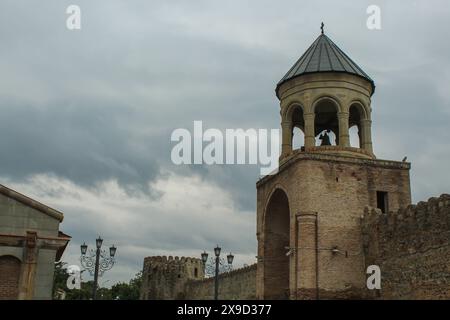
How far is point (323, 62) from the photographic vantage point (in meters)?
24.4

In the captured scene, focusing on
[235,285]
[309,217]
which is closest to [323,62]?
[309,217]

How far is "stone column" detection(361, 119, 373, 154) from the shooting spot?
23.8 metres

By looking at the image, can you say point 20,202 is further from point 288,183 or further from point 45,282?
point 288,183

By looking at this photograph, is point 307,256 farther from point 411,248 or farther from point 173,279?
point 173,279

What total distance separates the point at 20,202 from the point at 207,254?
9.06m

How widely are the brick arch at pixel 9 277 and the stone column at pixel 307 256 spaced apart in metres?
9.80

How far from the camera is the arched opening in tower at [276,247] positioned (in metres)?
24.5

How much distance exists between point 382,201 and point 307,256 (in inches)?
154

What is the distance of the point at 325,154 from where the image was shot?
22.1 m

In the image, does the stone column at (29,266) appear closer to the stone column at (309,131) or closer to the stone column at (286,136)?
the stone column at (309,131)

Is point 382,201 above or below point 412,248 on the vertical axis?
above

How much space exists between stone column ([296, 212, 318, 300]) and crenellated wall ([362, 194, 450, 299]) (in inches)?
74.2
